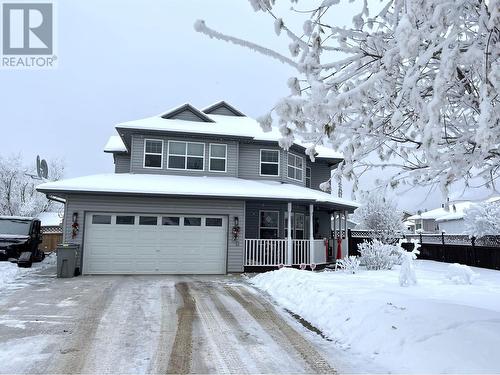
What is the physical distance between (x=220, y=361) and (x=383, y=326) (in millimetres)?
2515

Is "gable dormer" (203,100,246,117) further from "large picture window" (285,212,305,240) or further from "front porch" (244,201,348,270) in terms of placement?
"large picture window" (285,212,305,240)

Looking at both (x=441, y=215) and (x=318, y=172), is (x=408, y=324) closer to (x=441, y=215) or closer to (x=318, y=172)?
(x=318, y=172)

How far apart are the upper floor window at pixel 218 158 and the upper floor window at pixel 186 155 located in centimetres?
40

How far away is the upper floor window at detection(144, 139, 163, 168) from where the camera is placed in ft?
54.7

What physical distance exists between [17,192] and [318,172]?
40.1 metres

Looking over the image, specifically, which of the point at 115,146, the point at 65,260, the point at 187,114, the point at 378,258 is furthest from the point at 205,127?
the point at 378,258

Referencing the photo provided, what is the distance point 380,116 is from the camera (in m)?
4.95

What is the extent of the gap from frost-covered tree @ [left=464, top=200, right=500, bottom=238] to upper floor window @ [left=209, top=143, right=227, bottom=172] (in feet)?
42.9

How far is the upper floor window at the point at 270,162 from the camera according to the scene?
18.3 m

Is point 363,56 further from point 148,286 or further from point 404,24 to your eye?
point 148,286

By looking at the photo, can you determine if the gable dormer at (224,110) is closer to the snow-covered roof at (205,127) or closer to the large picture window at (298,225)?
the snow-covered roof at (205,127)

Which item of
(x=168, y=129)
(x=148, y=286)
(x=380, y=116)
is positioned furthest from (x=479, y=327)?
(x=168, y=129)

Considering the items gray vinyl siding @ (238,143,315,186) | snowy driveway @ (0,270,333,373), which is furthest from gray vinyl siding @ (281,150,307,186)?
snowy driveway @ (0,270,333,373)

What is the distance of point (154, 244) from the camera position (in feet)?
48.5
